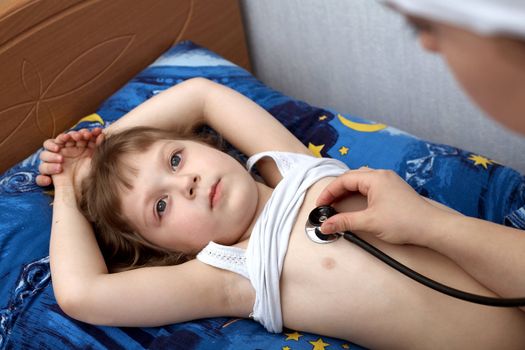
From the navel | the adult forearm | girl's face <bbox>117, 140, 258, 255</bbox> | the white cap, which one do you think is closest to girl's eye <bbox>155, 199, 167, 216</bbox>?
girl's face <bbox>117, 140, 258, 255</bbox>

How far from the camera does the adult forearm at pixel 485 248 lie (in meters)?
0.94

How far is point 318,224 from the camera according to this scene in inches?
42.3

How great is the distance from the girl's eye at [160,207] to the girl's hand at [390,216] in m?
0.33

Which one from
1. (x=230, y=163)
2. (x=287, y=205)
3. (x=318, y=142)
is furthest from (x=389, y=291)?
(x=318, y=142)

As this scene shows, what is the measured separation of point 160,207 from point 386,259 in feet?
1.56

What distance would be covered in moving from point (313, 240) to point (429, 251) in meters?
0.20

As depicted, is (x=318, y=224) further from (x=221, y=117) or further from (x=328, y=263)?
(x=221, y=117)

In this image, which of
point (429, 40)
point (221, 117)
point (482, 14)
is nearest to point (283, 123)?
point (221, 117)

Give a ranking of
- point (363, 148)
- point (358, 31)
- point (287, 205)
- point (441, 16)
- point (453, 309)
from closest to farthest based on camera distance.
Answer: point (441, 16), point (453, 309), point (287, 205), point (363, 148), point (358, 31)

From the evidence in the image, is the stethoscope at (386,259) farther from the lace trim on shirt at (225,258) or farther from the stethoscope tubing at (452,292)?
the lace trim on shirt at (225,258)

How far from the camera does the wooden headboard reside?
1.43 meters

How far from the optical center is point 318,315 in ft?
3.51

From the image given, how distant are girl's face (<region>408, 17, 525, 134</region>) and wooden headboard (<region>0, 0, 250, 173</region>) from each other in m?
1.21

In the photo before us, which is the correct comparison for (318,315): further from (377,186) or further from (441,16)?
(441,16)
